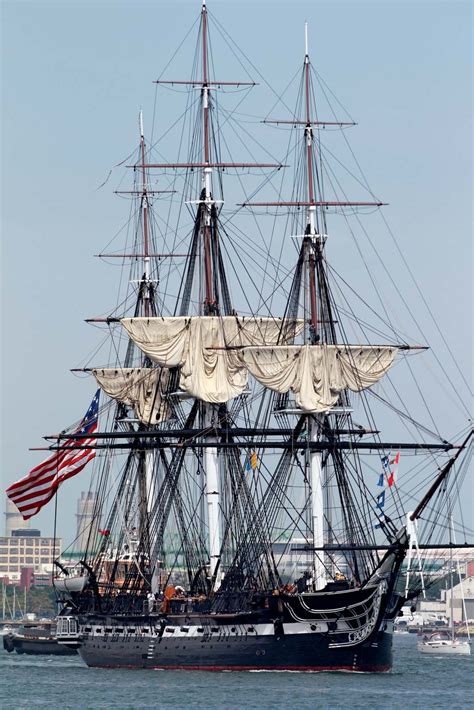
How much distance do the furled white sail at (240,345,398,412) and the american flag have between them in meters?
12.3

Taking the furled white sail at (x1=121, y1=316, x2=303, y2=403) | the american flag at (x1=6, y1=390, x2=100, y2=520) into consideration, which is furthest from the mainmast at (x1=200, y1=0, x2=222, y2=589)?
the american flag at (x1=6, y1=390, x2=100, y2=520)

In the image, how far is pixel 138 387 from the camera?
108 m

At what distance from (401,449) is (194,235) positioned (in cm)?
1637

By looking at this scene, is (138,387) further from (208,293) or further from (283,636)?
(283,636)

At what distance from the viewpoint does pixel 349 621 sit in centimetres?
8219

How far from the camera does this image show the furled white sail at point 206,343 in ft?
317

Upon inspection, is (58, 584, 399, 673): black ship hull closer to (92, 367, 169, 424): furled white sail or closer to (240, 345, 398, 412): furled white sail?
(240, 345, 398, 412): furled white sail

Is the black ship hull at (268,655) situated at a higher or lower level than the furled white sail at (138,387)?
lower

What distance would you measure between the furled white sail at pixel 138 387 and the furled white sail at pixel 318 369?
14471 mm

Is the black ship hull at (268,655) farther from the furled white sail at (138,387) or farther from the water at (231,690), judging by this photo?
the furled white sail at (138,387)

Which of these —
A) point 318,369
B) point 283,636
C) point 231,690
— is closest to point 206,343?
point 318,369

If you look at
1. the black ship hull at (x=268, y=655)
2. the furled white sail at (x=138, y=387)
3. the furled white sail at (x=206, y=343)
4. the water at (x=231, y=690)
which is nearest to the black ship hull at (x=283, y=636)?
the black ship hull at (x=268, y=655)

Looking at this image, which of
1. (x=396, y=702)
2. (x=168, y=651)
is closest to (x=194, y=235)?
(x=168, y=651)

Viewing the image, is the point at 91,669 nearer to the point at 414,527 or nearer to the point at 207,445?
the point at 207,445
